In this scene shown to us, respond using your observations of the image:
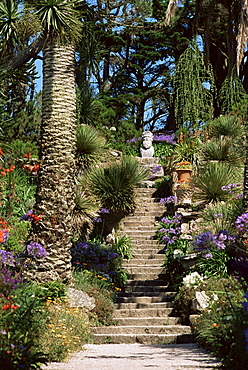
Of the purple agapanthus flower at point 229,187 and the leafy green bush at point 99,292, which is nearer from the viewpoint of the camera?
the leafy green bush at point 99,292

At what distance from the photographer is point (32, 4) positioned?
713 cm

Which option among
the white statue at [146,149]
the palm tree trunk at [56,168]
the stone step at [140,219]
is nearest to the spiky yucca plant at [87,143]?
the stone step at [140,219]

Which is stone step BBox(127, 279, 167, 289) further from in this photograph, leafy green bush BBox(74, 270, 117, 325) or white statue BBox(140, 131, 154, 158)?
white statue BBox(140, 131, 154, 158)

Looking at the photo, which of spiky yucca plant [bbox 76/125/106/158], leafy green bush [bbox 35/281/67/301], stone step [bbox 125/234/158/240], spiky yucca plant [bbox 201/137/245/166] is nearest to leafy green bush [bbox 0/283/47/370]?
leafy green bush [bbox 35/281/67/301]

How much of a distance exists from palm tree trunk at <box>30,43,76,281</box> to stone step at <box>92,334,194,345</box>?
3.40 feet

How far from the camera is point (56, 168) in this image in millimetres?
7875

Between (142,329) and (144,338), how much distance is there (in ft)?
1.21

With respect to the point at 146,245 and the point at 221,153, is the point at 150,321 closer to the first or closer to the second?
the point at 146,245

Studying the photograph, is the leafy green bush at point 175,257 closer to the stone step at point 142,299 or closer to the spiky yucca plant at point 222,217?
the stone step at point 142,299

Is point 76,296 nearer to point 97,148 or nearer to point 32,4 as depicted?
point 32,4

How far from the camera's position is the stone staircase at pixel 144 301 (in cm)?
771

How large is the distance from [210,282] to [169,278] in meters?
2.18

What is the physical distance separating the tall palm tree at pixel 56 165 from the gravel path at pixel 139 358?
143cm

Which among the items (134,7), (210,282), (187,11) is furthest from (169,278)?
A: (187,11)
